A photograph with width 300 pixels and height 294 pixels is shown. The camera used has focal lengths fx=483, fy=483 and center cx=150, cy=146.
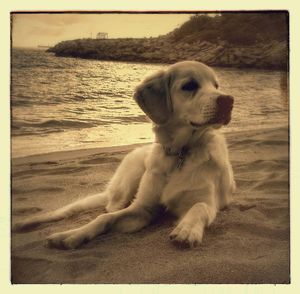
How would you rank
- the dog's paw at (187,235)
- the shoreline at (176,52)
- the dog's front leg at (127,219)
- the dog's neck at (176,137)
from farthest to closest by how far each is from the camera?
the shoreline at (176,52), the dog's neck at (176,137), the dog's front leg at (127,219), the dog's paw at (187,235)

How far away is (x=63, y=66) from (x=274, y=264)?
1.56 meters

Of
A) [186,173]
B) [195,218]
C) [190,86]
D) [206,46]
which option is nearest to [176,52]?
[206,46]

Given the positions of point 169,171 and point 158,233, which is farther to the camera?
point 169,171

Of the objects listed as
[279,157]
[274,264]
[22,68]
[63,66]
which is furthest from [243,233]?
[22,68]

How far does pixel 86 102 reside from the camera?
2.67 metres

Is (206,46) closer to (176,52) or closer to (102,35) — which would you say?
(176,52)

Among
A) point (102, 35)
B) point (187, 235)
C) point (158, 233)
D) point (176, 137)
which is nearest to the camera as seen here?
point (187, 235)

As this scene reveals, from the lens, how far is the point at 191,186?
2.56m

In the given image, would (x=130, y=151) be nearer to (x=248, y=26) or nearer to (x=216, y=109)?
(x=216, y=109)

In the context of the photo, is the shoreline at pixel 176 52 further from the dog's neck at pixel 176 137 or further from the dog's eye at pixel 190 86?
the dog's neck at pixel 176 137

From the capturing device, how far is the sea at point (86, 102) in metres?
2.64

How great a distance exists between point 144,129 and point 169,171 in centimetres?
27

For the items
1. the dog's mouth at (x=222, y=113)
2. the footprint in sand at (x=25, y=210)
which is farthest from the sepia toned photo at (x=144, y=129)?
the dog's mouth at (x=222, y=113)

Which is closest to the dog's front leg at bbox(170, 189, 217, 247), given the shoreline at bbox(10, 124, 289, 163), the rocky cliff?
the shoreline at bbox(10, 124, 289, 163)
